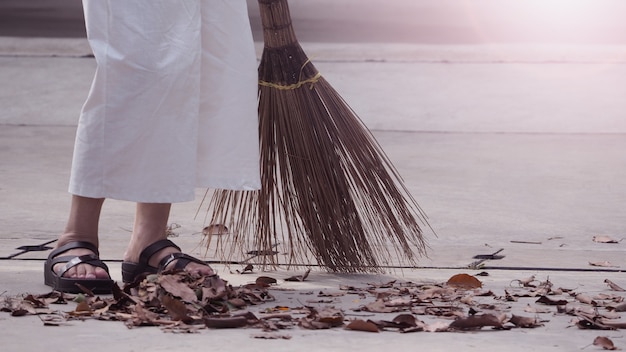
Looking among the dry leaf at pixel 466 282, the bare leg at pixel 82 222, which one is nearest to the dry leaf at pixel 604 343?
the dry leaf at pixel 466 282

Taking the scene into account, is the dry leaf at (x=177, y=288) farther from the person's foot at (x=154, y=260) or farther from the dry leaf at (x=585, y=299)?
the dry leaf at (x=585, y=299)

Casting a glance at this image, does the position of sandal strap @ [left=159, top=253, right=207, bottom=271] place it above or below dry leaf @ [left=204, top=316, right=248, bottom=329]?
above

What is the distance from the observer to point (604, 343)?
171 cm

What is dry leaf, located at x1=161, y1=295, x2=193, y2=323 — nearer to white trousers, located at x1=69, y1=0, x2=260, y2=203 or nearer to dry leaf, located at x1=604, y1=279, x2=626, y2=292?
white trousers, located at x1=69, y1=0, x2=260, y2=203

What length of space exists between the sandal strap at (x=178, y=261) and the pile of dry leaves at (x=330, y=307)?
4.3 inches

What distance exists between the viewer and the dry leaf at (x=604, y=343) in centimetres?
171

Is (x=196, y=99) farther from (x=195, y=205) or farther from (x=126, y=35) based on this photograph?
(x=195, y=205)

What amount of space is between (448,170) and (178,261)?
2042mm

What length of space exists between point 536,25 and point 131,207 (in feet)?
31.6

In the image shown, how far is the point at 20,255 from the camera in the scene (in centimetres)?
259

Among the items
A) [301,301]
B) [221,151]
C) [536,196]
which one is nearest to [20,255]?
[221,151]

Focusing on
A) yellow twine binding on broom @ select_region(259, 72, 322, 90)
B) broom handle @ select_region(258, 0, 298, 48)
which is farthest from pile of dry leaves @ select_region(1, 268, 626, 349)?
broom handle @ select_region(258, 0, 298, 48)

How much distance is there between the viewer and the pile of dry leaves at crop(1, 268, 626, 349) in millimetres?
1850

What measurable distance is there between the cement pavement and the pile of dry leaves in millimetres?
38
